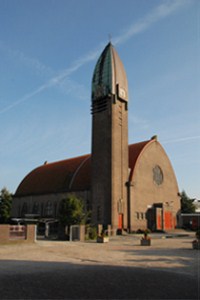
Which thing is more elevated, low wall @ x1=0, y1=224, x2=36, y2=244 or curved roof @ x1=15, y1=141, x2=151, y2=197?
curved roof @ x1=15, y1=141, x2=151, y2=197

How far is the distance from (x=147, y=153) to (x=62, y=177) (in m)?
15.2

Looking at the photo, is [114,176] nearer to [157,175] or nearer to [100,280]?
[157,175]

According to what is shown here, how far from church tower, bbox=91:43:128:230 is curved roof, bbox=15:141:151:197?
3.53 meters

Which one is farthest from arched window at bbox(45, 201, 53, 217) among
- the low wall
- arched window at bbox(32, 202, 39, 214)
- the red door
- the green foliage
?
the low wall

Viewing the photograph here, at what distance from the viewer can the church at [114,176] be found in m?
42.8

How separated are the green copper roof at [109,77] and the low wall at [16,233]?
25404 millimetres

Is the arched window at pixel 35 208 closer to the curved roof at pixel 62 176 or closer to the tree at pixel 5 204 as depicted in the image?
the curved roof at pixel 62 176

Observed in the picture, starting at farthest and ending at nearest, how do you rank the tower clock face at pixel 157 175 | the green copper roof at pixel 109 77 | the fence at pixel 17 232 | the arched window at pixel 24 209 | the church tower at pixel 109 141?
the arched window at pixel 24 209
the tower clock face at pixel 157 175
the green copper roof at pixel 109 77
the church tower at pixel 109 141
the fence at pixel 17 232

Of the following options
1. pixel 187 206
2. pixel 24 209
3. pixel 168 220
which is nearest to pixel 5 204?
pixel 24 209

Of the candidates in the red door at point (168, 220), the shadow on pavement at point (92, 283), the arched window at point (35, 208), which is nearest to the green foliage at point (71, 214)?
the shadow on pavement at point (92, 283)

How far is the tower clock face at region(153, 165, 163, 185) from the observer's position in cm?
5234

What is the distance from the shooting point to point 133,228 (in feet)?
143

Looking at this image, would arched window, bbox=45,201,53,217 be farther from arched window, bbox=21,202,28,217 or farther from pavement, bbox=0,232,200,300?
pavement, bbox=0,232,200,300

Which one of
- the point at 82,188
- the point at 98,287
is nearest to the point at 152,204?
the point at 82,188
